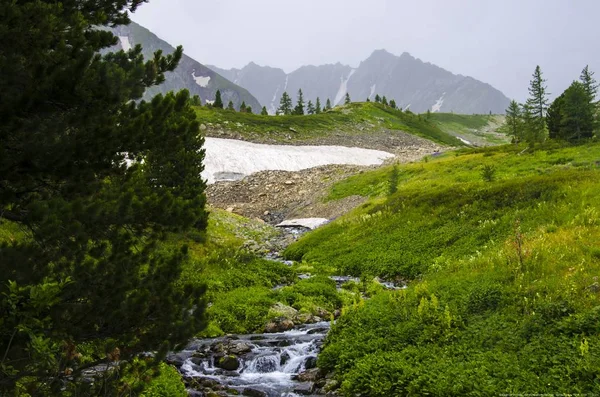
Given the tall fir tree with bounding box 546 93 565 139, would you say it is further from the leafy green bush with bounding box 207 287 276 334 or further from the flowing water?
the flowing water

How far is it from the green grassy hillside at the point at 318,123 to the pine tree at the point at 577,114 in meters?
42.6

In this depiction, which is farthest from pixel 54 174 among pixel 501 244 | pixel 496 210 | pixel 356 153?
pixel 356 153

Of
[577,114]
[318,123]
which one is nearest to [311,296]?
[577,114]

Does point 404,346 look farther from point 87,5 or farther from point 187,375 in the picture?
point 87,5

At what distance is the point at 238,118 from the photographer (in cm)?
7844

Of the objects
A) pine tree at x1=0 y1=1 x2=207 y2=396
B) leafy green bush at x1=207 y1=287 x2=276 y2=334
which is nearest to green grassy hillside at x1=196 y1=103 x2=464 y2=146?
leafy green bush at x1=207 y1=287 x2=276 y2=334

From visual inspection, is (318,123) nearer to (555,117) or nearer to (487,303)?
(555,117)

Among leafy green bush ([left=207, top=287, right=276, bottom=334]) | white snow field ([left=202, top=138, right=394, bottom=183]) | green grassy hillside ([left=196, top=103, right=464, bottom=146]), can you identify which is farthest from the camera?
green grassy hillside ([left=196, top=103, right=464, bottom=146])

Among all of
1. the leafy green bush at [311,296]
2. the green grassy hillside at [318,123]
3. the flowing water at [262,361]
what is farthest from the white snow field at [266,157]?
the flowing water at [262,361]

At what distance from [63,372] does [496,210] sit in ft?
63.8

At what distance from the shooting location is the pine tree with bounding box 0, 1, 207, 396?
5.37 meters

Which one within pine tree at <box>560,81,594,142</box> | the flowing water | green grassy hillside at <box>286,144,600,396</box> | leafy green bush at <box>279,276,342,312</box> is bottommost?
the flowing water

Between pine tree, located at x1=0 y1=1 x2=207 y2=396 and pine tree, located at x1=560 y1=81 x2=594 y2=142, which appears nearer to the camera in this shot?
pine tree, located at x1=0 y1=1 x2=207 y2=396

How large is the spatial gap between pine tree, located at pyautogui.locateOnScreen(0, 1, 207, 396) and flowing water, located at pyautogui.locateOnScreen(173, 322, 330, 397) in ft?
15.2
